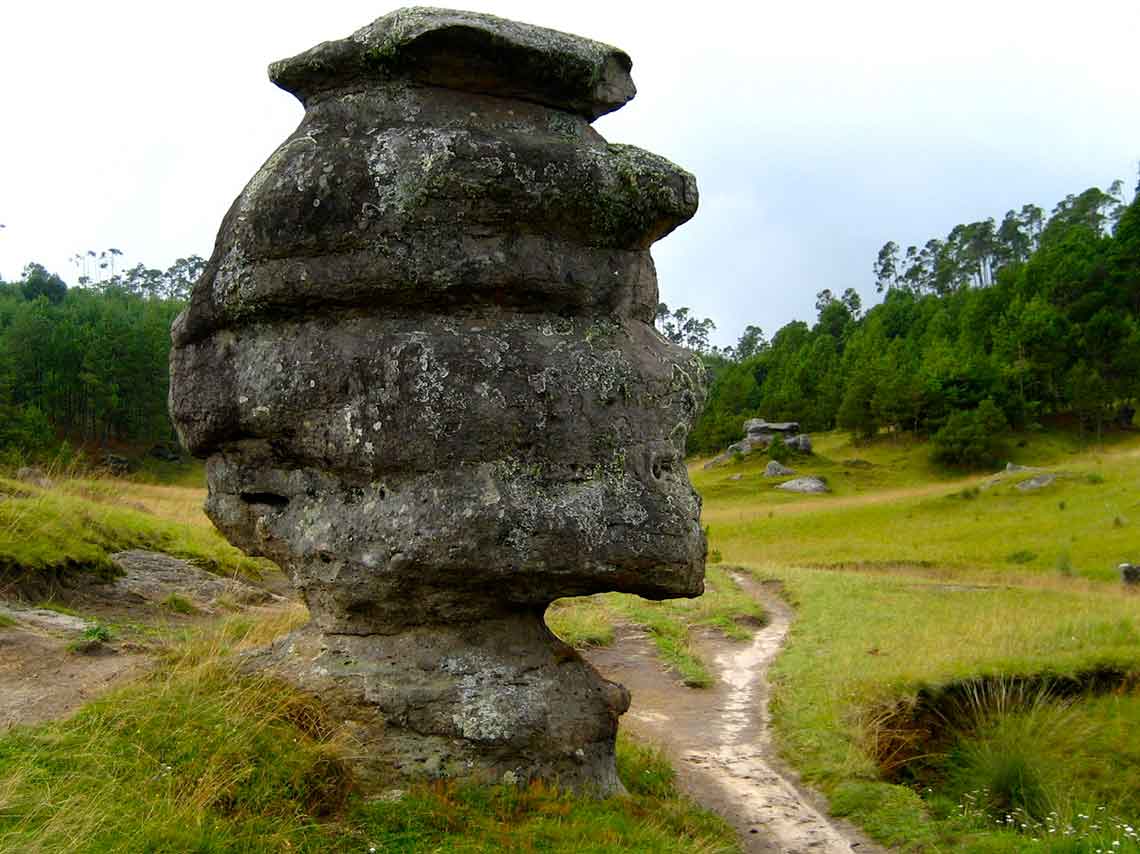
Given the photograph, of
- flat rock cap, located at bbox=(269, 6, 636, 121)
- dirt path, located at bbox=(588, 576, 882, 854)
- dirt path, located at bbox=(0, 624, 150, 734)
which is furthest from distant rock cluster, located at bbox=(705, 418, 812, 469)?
flat rock cap, located at bbox=(269, 6, 636, 121)

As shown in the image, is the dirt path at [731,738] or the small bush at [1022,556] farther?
the small bush at [1022,556]

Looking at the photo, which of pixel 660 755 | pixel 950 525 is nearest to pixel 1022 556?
pixel 950 525

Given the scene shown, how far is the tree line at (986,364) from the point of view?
6412 cm

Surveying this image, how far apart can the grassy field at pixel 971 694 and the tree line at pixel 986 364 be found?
1142 inches

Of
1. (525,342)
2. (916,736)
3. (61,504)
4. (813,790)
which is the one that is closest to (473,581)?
(525,342)

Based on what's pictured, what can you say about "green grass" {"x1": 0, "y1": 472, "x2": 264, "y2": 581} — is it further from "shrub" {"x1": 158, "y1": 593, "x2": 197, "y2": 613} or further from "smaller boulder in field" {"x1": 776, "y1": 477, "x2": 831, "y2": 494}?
"smaller boulder in field" {"x1": 776, "y1": 477, "x2": 831, "y2": 494}

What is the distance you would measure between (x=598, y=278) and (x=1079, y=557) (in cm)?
2850

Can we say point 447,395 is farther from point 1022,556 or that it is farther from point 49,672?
point 1022,556

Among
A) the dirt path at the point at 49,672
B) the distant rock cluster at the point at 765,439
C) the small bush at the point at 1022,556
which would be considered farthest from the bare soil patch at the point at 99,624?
the distant rock cluster at the point at 765,439

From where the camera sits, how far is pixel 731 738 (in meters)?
12.3

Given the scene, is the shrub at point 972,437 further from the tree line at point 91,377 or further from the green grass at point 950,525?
the tree line at point 91,377

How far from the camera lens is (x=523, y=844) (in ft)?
22.2

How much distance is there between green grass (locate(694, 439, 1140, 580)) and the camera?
32625mm

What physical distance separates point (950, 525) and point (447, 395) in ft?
119
